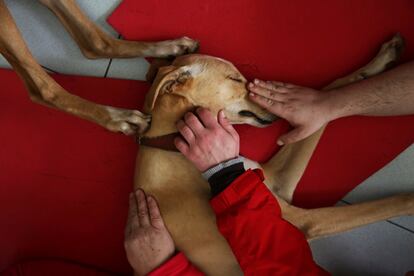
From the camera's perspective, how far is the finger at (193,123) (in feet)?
5.77

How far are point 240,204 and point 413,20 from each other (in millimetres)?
1163

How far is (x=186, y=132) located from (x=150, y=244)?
20.1 inches

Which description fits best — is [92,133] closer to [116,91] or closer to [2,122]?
[116,91]

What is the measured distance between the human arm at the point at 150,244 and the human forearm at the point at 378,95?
33.8 inches

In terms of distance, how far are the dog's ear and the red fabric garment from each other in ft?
1.42

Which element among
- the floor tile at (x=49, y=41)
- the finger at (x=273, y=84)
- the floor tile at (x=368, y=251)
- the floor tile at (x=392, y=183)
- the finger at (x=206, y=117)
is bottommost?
the floor tile at (x=368, y=251)

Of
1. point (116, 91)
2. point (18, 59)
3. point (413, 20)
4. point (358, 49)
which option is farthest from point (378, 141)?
point (18, 59)

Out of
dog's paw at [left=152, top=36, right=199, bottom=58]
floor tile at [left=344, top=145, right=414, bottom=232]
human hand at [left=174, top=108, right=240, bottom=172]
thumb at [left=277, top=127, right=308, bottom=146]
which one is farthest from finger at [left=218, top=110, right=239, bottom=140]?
floor tile at [left=344, top=145, right=414, bottom=232]

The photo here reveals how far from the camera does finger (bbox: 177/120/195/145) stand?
1.77 m

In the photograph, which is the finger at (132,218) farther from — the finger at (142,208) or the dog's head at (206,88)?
the dog's head at (206,88)

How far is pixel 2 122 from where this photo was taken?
234 centimetres

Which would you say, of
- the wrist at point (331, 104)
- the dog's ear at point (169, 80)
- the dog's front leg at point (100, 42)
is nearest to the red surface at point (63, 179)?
the dog's front leg at point (100, 42)

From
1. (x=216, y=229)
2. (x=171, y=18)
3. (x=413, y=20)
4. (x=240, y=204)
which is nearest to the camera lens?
(x=240, y=204)

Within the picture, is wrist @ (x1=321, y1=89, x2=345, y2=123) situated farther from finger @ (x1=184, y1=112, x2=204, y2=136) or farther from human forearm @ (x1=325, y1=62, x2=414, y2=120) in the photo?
finger @ (x1=184, y1=112, x2=204, y2=136)
